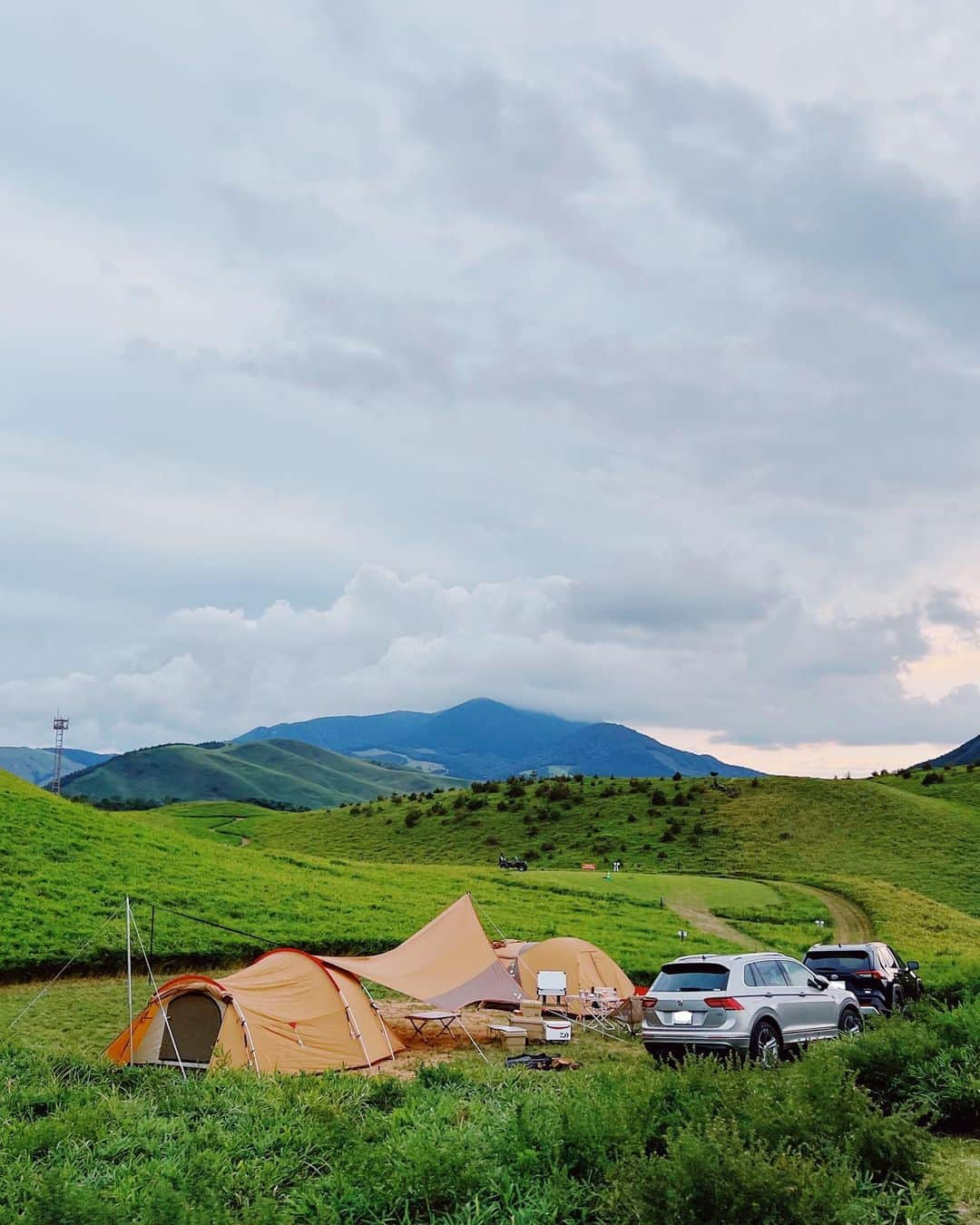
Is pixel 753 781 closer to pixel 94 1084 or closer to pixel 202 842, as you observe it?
pixel 202 842

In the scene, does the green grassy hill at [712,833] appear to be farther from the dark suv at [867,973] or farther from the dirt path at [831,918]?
the dark suv at [867,973]

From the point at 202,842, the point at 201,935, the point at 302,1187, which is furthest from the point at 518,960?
the point at 202,842

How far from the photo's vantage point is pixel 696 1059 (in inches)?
475

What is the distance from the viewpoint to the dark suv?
2319cm

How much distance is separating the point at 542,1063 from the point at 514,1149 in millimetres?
10175

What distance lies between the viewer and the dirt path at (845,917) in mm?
40250

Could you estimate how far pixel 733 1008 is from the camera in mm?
17016

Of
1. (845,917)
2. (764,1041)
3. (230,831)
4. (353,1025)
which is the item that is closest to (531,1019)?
(353,1025)

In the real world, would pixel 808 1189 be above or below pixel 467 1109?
above

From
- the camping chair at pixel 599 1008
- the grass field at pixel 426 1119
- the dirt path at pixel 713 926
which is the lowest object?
the dirt path at pixel 713 926

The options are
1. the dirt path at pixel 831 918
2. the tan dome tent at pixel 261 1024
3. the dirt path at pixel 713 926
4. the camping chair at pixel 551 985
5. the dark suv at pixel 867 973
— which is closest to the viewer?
the tan dome tent at pixel 261 1024

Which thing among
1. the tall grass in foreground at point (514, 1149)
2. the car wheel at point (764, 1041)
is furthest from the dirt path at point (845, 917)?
the tall grass in foreground at point (514, 1149)

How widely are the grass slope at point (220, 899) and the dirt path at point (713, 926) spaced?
930 millimetres

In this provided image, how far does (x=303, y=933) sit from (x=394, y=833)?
48145 mm
